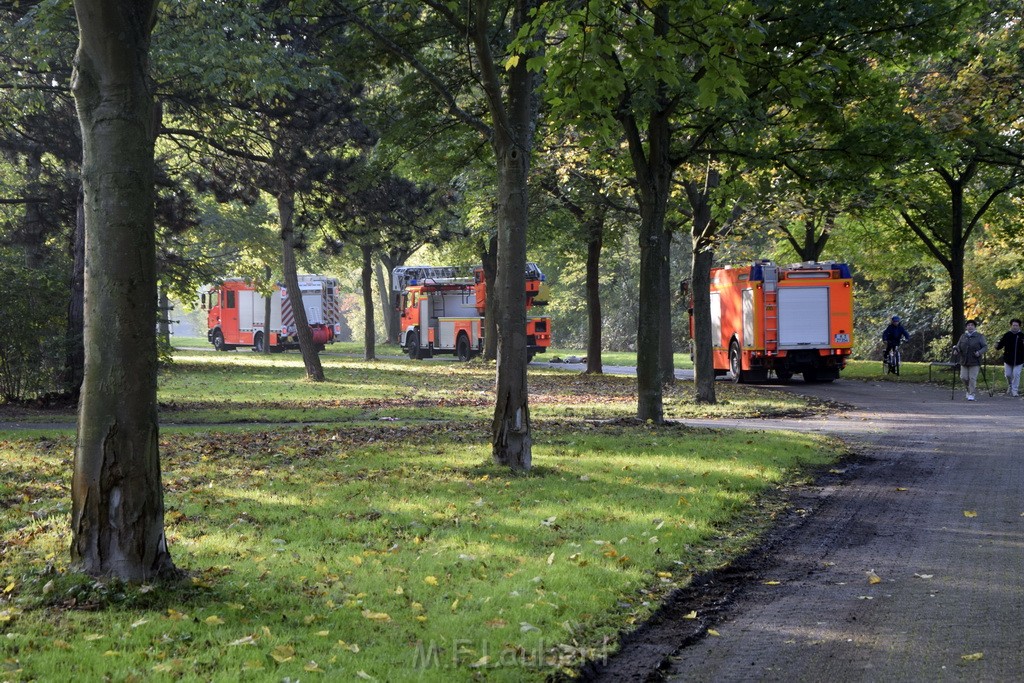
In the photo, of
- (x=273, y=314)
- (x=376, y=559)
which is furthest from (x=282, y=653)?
(x=273, y=314)

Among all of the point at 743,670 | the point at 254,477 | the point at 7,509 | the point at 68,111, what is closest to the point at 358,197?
the point at 68,111

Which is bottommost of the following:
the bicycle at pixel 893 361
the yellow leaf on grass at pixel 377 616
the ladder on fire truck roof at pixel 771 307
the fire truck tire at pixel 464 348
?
the yellow leaf on grass at pixel 377 616

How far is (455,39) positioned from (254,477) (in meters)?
6.18

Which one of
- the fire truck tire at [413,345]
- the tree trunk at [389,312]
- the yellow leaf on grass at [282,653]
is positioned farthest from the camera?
the tree trunk at [389,312]

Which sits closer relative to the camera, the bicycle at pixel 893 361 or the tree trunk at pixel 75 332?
the tree trunk at pixel 75 332

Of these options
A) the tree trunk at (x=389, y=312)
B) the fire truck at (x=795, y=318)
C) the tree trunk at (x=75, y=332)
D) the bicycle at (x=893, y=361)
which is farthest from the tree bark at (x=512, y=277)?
the tree trunk at (x=389, y=312)

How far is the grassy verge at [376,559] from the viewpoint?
213 inches

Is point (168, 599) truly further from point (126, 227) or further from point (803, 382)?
point (803, 382)

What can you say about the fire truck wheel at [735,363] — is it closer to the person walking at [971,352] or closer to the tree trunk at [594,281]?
the tree trunk at [594,281]

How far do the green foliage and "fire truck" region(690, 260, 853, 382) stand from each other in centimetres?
1843

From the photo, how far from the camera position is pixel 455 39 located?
538 inches

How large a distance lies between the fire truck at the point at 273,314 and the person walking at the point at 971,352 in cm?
3613

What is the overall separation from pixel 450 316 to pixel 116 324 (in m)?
38.5

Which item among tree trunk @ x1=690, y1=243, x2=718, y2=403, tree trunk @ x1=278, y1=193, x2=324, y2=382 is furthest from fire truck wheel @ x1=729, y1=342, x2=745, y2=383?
tree trunk @ x1=278, y1=193, x2=324, y2=382
